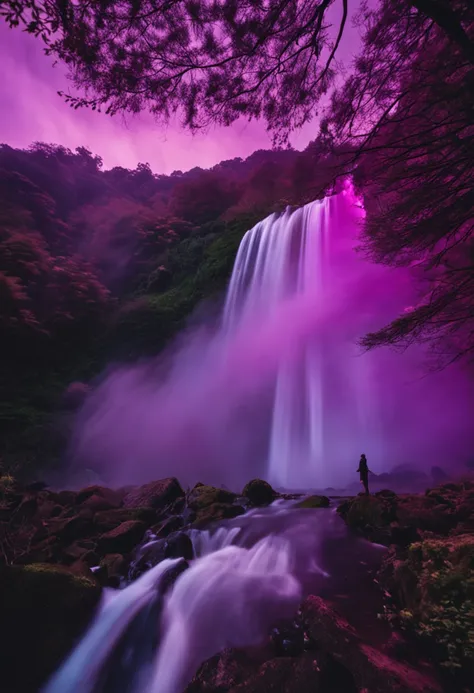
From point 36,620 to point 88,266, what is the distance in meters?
29.5

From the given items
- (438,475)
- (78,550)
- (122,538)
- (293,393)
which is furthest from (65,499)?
(438,475)

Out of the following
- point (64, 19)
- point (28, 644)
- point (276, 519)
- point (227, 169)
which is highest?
point (227, 169)

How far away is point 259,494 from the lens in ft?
34.0

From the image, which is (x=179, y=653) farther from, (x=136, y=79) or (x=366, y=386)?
(x=366, y=386)

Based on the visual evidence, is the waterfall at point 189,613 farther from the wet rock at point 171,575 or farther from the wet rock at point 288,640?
the wet rock at point 288,640

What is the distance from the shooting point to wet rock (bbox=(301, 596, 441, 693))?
108 inches

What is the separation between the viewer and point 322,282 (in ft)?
62.7

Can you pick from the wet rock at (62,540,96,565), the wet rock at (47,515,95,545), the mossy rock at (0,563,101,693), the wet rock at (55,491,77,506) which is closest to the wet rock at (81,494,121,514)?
the wet rock at (55,491,77,506)

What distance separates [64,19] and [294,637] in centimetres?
768

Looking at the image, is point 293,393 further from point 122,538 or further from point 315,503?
point 122,538

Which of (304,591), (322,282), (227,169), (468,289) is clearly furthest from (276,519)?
(227,169)

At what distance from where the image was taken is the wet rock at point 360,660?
9.04 ft

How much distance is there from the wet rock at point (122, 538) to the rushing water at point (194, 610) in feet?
2.28

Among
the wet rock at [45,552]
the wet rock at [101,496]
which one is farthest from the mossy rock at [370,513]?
the wet rock at [101,496]
